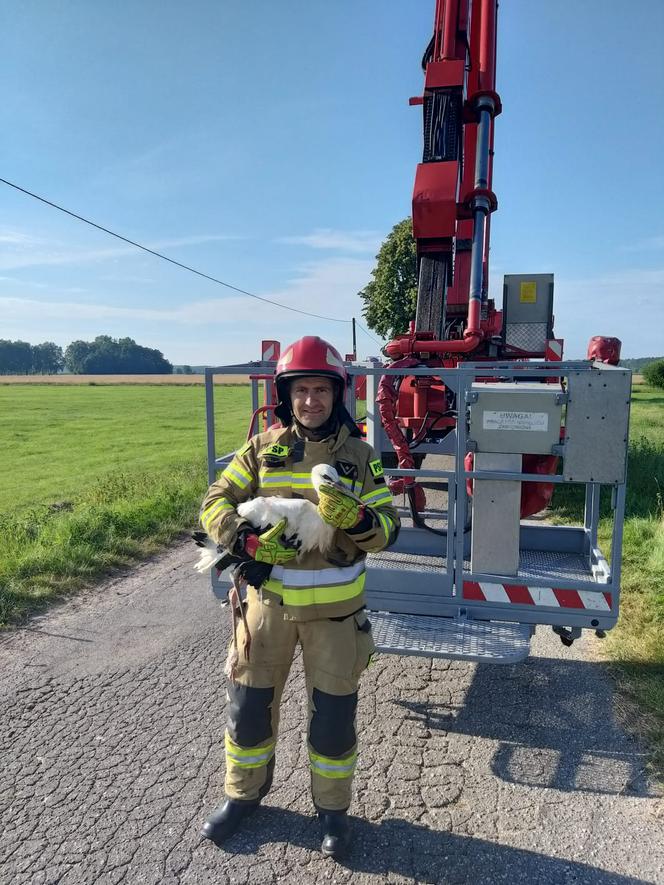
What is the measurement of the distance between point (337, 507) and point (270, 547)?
1.16 ft

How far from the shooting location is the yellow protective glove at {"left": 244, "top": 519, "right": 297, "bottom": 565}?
8.32 feet

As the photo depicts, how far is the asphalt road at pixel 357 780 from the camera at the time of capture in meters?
2.56

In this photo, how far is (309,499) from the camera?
108 inches

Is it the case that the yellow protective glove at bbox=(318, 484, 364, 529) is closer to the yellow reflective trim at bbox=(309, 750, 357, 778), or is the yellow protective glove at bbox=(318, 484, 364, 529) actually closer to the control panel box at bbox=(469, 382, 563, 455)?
the yellow reflective trim at bbox=(309, 750, 357, 778)

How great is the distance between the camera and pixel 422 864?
255 centimetres

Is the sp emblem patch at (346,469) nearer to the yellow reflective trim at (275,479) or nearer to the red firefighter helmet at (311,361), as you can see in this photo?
the yellow reflective trim at (275,479)

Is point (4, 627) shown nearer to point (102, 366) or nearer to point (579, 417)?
point (579, 417)

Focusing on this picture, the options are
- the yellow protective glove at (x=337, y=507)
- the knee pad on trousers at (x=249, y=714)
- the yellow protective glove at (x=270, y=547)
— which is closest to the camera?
the yellow protective glove at (x=337, y=507)

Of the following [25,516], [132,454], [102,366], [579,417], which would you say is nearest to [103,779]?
[579,417]

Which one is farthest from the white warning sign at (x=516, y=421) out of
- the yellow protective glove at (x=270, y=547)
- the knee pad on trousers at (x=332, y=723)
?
the knee pad on trousers at (x=332, y=723)

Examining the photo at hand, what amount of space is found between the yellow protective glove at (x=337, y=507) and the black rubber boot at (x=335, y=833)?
1.33 m

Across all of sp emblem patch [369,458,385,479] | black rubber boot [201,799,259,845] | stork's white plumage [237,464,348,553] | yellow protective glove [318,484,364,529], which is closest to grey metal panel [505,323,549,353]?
sp emblem patch [369,458,385,479]

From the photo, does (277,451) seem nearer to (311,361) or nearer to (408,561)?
(311,361)

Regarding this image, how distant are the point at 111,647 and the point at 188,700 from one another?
1.08 meters
